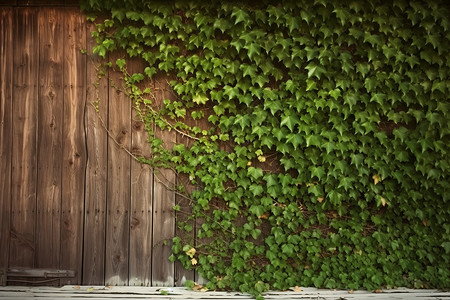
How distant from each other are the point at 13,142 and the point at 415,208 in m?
4.03

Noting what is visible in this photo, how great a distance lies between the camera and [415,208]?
348cm

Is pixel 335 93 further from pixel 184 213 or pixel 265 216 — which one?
pixel 184 213

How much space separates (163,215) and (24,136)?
1621mm

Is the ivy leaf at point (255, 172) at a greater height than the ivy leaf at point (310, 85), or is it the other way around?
the ivy leaf at point (310, 85)

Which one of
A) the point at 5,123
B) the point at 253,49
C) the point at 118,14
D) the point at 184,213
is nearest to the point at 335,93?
the point at 253,49

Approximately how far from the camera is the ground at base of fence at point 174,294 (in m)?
3.26

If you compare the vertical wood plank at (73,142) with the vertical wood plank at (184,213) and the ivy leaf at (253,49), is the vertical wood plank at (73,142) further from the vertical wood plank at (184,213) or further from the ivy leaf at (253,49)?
the ivy leaf at (253,49)

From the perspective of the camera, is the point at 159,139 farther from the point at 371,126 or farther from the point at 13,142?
the point at 371,126

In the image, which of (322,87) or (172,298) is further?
(322,87)

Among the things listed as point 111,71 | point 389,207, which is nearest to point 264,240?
point 389,207

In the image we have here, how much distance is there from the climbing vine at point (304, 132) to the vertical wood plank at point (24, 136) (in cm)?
73

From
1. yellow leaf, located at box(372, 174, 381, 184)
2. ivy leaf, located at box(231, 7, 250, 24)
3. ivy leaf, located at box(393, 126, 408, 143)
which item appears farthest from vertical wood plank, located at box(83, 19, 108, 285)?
ivy leaf, located at box(393, 126, 408, 143)

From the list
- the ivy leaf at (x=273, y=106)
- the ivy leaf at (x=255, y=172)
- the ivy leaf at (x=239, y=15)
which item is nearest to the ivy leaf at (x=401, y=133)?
the ivy leaf at (x=273, y=106)

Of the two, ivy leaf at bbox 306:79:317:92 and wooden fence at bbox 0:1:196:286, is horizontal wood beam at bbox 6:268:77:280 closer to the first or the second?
wooden fence at bbox 0:1:196:286
